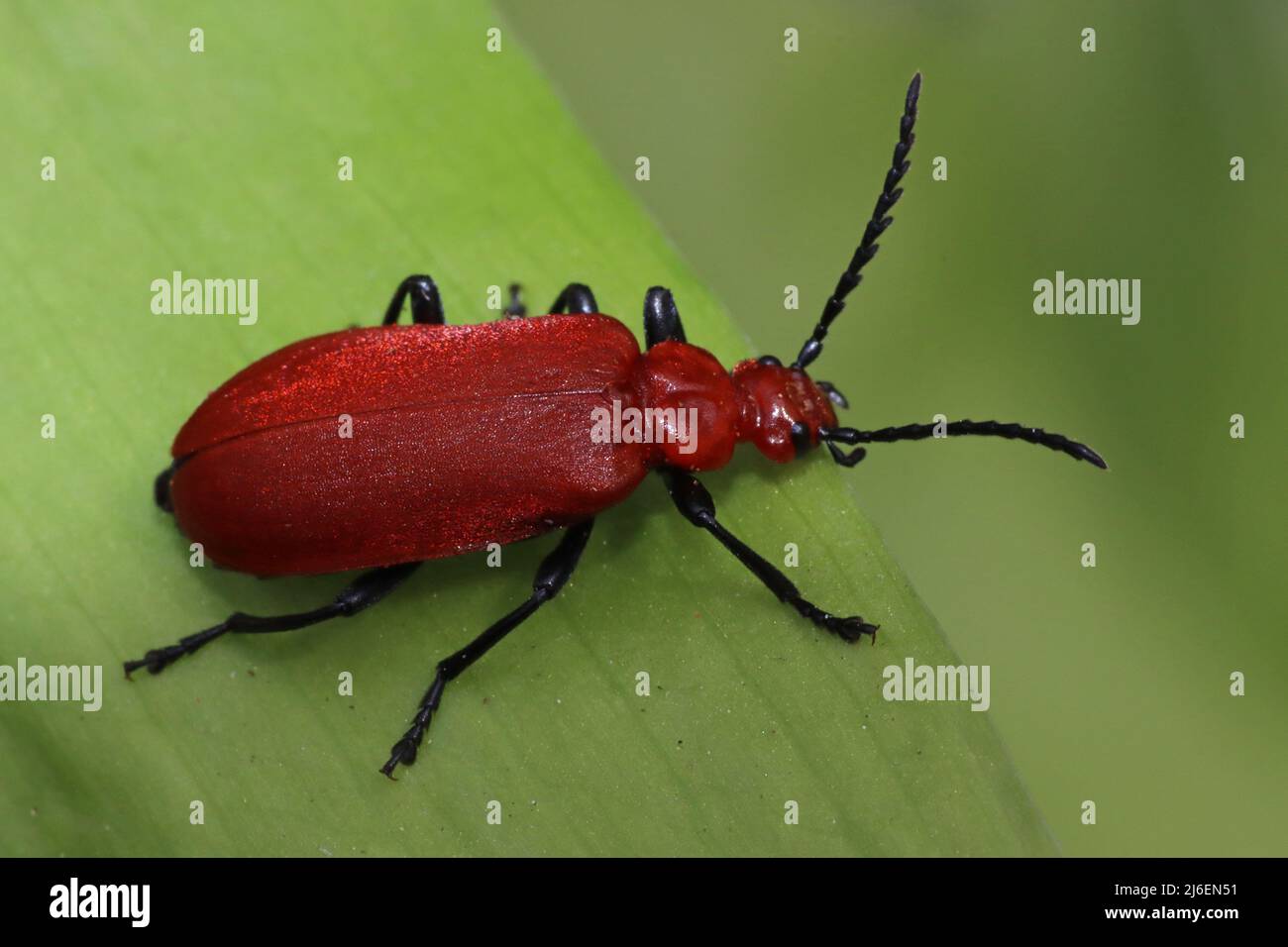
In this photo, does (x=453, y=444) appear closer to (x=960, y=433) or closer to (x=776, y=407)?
(x=776, y=407)

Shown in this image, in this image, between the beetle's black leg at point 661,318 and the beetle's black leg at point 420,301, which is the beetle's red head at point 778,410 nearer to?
the beetle's black leg at point 661,318

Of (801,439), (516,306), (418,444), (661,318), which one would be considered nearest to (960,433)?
(801,439)

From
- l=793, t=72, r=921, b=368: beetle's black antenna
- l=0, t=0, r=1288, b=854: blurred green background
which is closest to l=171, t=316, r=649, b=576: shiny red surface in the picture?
l=0, t=0, r=1288, b=854: blurred green background

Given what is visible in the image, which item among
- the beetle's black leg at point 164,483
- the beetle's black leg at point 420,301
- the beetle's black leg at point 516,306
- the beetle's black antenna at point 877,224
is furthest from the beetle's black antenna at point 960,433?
the beetle's black leg at point 164,483

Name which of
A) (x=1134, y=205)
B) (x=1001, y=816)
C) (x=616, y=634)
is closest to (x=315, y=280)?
(x=616, y=634)

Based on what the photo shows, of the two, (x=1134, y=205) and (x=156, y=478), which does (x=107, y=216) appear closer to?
(x=156, y=478)

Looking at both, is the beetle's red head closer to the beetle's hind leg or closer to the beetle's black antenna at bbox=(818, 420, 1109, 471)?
the beetle's black antenna at bbox=(818, 420, 1109, 471)

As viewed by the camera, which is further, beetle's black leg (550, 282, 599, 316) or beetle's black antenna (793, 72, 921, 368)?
beetle's black leg (550, 282, 599, 316)
